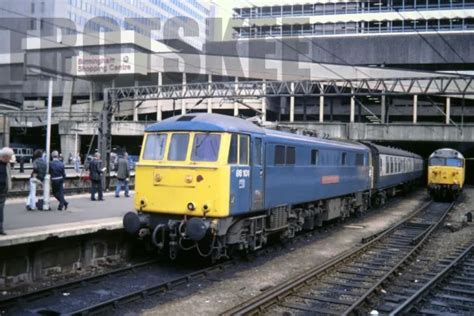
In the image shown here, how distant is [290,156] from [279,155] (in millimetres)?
680

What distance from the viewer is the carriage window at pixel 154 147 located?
35.9ft

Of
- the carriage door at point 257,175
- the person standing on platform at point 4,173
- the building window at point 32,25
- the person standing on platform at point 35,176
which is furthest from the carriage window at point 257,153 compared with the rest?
the building window at point 32,25

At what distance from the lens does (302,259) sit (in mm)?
12484

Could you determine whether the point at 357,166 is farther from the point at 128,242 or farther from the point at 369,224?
the point at 128,242

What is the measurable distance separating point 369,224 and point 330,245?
512 cm

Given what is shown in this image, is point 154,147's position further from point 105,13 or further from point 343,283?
point 105,13

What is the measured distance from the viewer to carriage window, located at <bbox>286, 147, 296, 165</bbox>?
12.9m

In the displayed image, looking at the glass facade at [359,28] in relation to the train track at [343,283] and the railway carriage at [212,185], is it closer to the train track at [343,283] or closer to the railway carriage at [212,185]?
the train track at [343,283]

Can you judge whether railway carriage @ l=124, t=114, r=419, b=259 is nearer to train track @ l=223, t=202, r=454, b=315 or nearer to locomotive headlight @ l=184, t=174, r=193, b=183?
locomotive headlight @ l=184, t=174, r=193, b=183

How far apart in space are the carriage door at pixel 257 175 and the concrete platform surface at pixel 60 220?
10.4 feet

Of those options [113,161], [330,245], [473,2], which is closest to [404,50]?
[473,2]

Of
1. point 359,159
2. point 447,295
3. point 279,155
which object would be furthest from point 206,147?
point 359,159

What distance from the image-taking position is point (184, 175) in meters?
10.3

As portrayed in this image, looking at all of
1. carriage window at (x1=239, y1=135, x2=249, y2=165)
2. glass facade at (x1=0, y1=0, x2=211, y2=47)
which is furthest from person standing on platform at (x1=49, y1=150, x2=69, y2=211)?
glass facade at (x1=0, y1=0, x2=211, y2=47)
